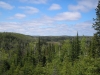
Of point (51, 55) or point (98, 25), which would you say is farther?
point (51, 55)

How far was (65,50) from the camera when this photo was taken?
264 feet

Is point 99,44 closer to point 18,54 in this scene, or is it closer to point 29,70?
point 29,70

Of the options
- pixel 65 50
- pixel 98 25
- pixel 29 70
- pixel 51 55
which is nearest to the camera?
pixel 98 25

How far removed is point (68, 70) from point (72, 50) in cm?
3198

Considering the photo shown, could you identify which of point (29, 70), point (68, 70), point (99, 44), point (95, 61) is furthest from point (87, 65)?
point (29, 70)

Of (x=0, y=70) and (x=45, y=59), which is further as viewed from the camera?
(x=45, y=59)

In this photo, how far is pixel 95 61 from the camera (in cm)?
2552

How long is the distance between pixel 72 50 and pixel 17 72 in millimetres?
29462

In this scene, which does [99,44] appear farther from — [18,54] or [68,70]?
[18,54]

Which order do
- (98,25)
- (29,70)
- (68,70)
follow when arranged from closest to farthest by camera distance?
1. (98,25)
2. (68,70)
3. (29,70)

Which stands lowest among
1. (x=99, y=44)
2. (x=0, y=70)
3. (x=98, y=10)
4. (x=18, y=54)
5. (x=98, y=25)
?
(x=0, y=70)

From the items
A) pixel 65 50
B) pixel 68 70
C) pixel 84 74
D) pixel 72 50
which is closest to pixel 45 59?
pixel 65 50

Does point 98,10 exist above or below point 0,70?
above

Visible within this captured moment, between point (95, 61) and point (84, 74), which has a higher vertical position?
point (95, 61)
